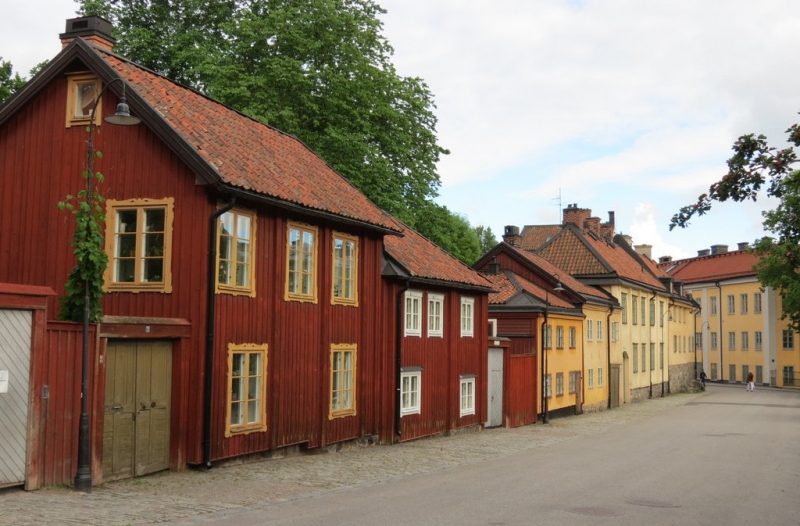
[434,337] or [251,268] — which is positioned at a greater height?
[251,268]

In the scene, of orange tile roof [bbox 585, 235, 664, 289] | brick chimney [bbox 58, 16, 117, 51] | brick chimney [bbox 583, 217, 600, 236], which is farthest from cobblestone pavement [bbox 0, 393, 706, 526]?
brick chimney [bbox 583, 217, 600, 236]

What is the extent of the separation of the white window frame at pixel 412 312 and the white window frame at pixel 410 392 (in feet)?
3.75

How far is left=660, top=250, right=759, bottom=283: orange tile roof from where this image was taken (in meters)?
86.1

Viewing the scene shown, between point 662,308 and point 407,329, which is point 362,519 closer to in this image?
point 407,329

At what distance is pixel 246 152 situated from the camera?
758 inches

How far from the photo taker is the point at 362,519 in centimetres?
1155

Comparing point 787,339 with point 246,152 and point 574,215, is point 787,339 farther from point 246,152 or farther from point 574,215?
point 246,152

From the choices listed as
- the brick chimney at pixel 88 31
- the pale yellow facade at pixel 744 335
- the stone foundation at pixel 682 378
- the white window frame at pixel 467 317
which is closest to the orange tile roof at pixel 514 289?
the white window frame at pixel 467 317

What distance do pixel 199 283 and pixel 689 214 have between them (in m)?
8.95

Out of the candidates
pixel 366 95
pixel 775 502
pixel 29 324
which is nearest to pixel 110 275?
pixel 29 324

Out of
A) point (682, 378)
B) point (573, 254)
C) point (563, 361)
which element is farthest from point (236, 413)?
point (682, 378)

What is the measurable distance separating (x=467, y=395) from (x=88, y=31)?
16652mm

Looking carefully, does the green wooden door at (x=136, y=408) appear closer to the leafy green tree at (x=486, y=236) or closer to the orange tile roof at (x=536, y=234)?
the orange tile roof at (x=536, y=234)

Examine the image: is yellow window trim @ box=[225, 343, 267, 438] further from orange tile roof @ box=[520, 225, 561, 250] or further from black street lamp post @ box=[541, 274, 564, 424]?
orange tile roof @ box=[520, 225, 561, 250]
